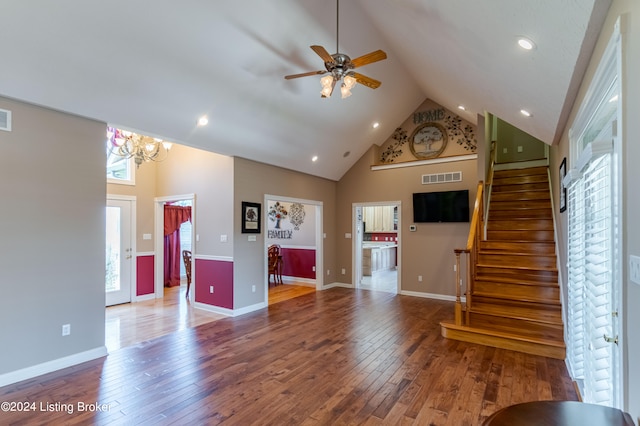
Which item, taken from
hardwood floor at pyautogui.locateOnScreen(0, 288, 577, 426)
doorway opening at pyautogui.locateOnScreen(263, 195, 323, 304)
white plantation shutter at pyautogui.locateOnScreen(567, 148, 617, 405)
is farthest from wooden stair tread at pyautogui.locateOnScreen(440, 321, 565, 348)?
doorway opening at pyautogui.locateOnScreen(263, 195, 323, 304)

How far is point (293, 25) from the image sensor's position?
3553 millimetres

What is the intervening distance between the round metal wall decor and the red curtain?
18.8 ft

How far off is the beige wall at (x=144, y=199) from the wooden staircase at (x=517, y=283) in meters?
5.77

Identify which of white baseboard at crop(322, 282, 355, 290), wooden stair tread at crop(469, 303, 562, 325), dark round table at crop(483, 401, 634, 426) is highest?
dark round table at crop(483, 401, 634, 426)

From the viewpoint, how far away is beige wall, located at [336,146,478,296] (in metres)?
6.21

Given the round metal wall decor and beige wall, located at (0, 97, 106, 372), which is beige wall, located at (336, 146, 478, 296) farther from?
beige wall, located at (0, 97, 106, 372)

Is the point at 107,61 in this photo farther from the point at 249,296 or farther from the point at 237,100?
the point at 249,296

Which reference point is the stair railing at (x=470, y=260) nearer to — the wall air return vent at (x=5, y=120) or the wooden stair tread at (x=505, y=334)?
the wooden stair tread at (x=505, y=334)

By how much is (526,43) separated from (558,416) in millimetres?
2188

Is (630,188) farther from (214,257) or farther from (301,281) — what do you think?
(301,281)

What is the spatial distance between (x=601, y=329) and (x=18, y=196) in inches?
192

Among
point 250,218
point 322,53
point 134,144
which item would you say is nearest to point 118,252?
point 134,144

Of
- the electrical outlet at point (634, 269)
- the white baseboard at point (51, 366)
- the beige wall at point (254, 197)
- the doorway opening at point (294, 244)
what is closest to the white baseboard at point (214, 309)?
the beige wall at point (254, 197)

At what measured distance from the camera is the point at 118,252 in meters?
6.00
